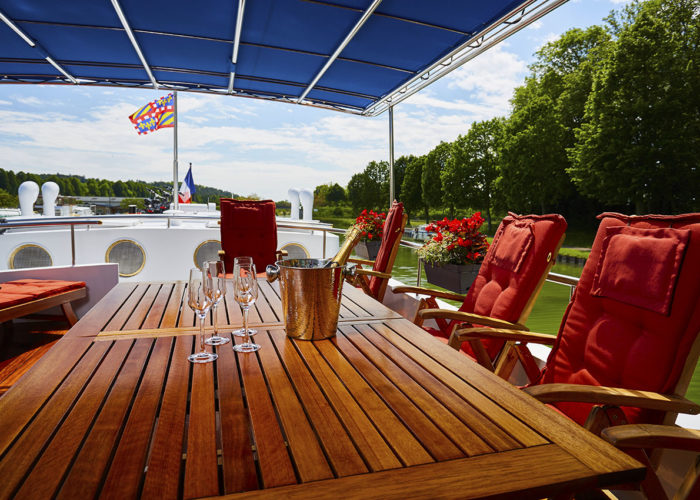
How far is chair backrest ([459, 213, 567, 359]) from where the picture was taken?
1.98m

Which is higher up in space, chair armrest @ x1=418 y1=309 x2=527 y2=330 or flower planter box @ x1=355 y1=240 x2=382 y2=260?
flower planter box @ x1=355 y1=240 x2=382 y2=260

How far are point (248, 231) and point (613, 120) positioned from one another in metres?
22.2

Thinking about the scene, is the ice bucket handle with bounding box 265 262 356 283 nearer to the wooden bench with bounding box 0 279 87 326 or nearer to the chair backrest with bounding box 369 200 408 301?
the chair backrest with bounding box 369 200 408 301

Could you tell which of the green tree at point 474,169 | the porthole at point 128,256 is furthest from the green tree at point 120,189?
the porthole at point 128,256

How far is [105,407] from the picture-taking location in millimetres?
854

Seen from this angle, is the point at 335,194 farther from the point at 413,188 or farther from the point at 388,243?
the point at 388,243

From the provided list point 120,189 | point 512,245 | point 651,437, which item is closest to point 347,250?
point 512,245

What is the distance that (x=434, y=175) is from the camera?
41.8 metres

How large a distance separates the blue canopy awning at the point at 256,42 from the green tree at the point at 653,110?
19885mm

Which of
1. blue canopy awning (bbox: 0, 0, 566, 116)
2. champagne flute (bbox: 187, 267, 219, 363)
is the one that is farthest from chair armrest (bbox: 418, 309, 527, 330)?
blue canopy awning (bbox: 0, 0, 566, 116)

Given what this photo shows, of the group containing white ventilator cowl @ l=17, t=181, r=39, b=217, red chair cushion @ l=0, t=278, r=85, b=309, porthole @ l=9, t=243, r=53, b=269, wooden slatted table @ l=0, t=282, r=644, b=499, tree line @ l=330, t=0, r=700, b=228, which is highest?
tree line @ l=330, t=0, r=700, b=228

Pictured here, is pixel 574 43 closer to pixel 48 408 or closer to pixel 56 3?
pixel 56 3

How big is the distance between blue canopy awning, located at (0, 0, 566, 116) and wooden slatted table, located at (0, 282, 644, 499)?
3011 mm

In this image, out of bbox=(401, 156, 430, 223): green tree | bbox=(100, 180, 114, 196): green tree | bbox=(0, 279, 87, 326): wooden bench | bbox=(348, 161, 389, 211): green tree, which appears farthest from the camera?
bbox=(401, 156, 430, 223): green tree
